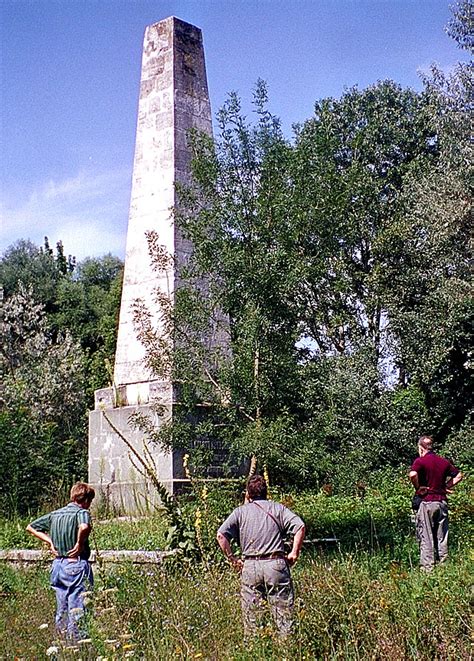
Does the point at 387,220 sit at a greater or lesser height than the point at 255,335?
greater

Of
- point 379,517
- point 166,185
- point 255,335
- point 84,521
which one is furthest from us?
point 379,517

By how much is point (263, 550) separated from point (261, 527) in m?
0.17

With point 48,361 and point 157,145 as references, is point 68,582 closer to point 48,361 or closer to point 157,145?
point 157,145

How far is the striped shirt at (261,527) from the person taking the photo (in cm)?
682

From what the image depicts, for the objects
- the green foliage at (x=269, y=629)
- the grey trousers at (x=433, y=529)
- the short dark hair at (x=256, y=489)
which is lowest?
the green foliage at (x=269, y=629)

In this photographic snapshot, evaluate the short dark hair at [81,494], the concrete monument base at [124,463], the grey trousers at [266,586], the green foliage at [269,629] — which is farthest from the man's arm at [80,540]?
the concrete monument base at [124,463]

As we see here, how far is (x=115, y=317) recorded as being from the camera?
29422mm

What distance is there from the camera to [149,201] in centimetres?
1351

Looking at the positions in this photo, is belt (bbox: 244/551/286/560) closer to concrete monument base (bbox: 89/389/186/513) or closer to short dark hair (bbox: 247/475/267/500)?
short dark hair (bbox: 247/475/267/500)

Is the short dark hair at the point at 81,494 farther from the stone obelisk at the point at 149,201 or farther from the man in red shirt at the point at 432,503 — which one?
the stone obelisk at the point at 149,201

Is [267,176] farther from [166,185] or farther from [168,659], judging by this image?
[168,659]

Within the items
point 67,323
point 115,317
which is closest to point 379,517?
point 115,317

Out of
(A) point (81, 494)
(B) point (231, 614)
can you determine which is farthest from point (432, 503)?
(A) point (81, 494)

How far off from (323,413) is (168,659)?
5.24 m
